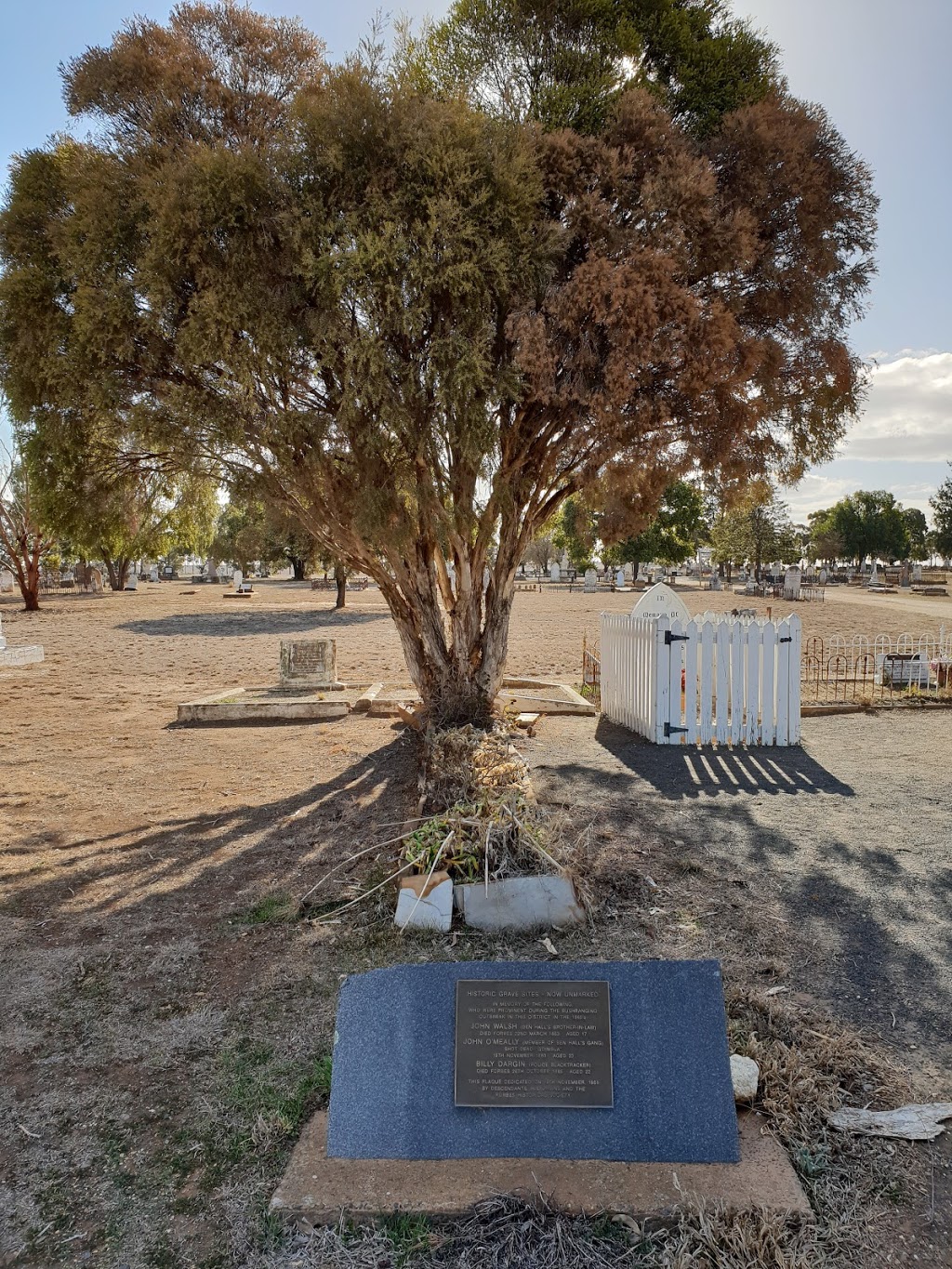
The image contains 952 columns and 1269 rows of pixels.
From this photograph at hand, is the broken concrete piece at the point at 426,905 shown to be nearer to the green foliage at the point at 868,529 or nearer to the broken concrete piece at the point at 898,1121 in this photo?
the broken concrete piece at the point at 898,1121

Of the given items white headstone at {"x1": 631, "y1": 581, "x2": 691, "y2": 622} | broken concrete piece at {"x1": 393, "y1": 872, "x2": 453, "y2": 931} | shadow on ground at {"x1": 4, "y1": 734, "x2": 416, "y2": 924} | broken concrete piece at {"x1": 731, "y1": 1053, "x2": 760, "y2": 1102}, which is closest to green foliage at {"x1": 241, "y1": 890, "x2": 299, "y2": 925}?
shadow on ground at {"x1": 4, "y1": 734, "x2": 416, "y2": 924}

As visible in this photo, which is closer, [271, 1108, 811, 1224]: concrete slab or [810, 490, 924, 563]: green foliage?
[271, 1108, 811, 1224]: concrete slab

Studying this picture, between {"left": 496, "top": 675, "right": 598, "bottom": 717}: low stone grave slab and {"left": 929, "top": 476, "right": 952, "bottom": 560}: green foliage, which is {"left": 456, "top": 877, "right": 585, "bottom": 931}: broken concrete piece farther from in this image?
{"left": 929, "top": 476, "right": 952, "bottom": 560}: green foliage

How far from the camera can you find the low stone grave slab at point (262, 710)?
12031 mm

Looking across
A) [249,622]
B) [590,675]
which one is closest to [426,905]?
[590,675]

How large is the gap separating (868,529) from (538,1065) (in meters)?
84.9

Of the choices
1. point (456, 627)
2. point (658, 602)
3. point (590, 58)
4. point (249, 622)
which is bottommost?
point (249, 622)

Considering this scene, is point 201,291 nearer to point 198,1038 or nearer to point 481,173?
point 481,173

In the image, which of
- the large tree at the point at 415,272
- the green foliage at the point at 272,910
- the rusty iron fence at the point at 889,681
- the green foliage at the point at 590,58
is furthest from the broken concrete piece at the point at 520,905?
the rusty iron fence at the point at 889,681

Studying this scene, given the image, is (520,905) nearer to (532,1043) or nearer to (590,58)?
(532,1043)

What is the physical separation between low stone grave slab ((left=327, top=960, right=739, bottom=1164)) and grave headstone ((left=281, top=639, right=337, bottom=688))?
37.5 feet

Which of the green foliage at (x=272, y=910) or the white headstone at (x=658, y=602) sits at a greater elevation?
the white headstone at (x=658, y=602)

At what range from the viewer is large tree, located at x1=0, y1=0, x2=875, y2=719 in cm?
A: 712

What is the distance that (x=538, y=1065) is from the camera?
9.01ft
